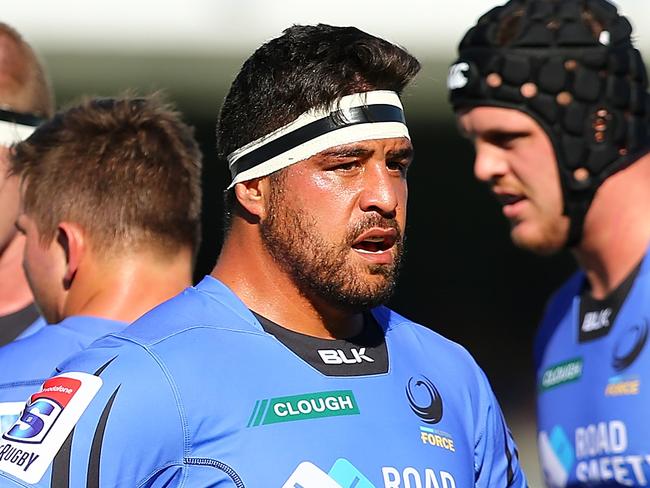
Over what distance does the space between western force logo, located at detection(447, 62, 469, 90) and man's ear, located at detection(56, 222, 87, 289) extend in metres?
1.37

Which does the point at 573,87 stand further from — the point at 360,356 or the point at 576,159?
the point at 360,356

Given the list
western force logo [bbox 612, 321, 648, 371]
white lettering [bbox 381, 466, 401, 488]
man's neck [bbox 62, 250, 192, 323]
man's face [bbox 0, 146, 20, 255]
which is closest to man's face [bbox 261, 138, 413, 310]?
white lettering [bbox 381, 466, 401, 488]

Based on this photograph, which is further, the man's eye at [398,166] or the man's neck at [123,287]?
the man's neck at [123,287]

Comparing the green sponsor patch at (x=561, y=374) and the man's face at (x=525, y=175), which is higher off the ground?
the man's face at (x=525, y=175)

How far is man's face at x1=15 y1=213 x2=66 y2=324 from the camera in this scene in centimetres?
371

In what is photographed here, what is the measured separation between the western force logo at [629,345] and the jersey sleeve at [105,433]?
5.70ft

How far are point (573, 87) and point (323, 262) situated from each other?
4.75 ft

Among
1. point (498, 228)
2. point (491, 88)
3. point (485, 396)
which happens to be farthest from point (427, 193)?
point (485, 396)

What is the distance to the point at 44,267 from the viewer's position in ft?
12.2

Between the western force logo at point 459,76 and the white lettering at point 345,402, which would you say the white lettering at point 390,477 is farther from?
the western force logo at point 459,76

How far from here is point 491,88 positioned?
4.05 metres

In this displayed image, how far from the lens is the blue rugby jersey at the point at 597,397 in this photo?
376cm

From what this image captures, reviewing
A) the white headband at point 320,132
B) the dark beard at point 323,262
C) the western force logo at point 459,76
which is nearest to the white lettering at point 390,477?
the dark beard at point 323,262

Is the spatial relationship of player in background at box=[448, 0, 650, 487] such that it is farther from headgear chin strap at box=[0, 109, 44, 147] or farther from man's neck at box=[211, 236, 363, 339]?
headgear chin strap at box=[0, 109, 44, 147]
